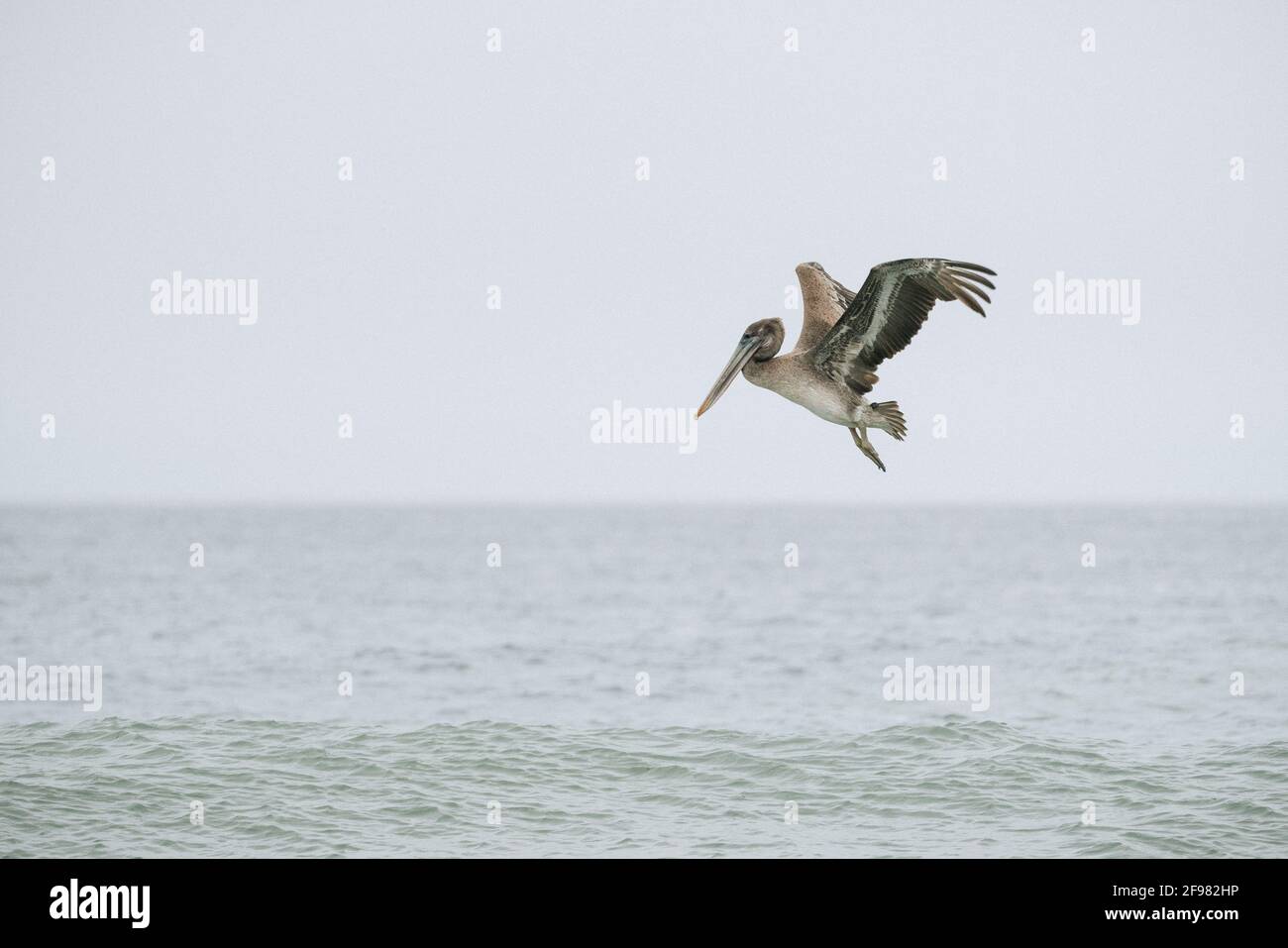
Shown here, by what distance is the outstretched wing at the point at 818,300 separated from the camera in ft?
26.3

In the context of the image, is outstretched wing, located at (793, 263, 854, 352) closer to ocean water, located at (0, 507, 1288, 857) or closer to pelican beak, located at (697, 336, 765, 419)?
pelican beak, located at (697, 336, 765, 419)

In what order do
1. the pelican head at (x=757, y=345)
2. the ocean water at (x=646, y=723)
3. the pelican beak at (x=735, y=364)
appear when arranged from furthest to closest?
the ocean water at (x=646, y=723) → the pelican head at (x=757, y=345) → the pelican beak at (x=735, y=364)

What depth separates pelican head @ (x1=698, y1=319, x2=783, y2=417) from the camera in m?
6.83

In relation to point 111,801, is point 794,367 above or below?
above

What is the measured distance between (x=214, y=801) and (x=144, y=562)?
153 feet

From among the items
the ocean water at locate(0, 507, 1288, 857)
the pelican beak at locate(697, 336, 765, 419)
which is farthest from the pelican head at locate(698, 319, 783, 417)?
the ocean water at locate(0, 507, 1288, 857)

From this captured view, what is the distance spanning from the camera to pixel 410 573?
2173 inches

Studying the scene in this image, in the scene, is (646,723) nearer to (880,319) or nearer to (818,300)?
(818,300)

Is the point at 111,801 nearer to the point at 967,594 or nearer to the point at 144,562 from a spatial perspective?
the point at 967,594

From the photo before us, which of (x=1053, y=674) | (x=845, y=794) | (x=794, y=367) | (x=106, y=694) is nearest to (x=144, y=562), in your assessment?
(x=106, y=694)

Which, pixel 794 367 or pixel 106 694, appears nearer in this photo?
pixel 794 367

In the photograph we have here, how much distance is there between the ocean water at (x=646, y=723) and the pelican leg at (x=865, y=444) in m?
6.99

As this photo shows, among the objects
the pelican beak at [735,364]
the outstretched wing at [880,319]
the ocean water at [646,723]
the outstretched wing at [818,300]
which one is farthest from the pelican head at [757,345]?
the ocean water at [646,723]

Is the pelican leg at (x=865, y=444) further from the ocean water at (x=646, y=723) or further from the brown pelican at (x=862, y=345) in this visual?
the ocean water at (x=646, y=723)
